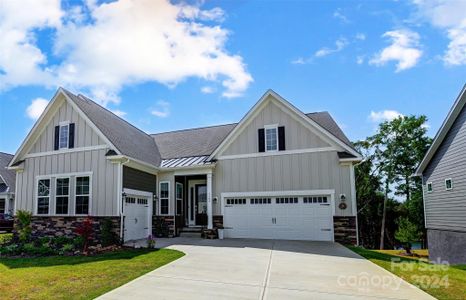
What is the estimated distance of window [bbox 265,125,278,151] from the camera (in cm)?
1471

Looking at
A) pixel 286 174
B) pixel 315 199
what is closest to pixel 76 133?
pixel 286 174

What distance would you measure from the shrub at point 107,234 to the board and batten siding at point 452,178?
43.4 feet

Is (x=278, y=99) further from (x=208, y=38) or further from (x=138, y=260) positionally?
(x=138, y=260)

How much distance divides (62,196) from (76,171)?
1.29 meters

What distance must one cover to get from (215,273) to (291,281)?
1.79 meters

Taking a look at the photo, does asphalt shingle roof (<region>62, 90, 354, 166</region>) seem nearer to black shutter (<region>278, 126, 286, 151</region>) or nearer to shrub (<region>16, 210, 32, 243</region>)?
black shutter (<region>278, 126, 286, 151</region>)

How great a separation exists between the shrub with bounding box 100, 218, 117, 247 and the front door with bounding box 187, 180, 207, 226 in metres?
5.33

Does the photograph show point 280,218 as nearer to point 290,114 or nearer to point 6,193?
point 290,114

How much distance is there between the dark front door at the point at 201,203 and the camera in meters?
17.3

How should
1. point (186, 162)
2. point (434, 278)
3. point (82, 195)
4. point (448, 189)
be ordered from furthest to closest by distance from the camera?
point (186, 162) → point (82, 195) → point (448, 189) → point (434, 278)

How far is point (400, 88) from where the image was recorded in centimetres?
1717

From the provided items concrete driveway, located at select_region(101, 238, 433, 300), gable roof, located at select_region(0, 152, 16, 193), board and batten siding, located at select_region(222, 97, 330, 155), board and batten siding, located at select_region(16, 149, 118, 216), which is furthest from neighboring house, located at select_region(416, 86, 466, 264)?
gable roof, located at select_region(0, 152, 16, 193)

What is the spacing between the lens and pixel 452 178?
12828 mm

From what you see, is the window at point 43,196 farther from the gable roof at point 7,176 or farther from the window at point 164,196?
the gable roof at point 7,176
